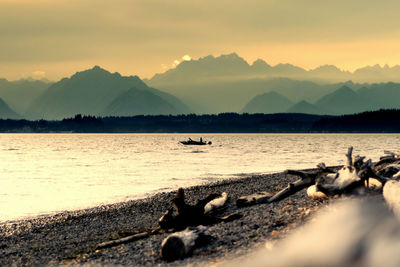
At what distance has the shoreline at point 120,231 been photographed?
43.8 feet

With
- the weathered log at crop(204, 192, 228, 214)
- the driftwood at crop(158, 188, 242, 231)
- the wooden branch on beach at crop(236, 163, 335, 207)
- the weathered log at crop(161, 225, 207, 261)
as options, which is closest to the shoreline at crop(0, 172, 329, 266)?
the weathered log at crop(161, 225, 207, 261)

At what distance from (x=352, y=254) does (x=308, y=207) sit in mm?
5260

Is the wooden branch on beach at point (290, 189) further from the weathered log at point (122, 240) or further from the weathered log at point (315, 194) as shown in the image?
the weathered log at point (122, 240)

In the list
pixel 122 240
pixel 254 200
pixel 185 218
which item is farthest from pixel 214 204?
pixel 122 240

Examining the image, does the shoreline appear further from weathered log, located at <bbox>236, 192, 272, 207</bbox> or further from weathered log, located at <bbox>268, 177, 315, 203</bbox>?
weathered log, located at <bbox>268, 177, 315, 203</bbox>

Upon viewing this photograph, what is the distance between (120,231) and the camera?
18.2 meters

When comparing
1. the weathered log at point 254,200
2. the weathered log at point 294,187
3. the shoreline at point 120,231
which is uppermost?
the weathered log at point 294,187

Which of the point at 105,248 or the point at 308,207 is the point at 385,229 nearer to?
the point at 308,207

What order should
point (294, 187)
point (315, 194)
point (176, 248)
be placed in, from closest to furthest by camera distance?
point (176, 248) → point (315, 194) → point (294, 187)

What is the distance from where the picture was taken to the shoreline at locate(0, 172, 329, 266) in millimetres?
13359

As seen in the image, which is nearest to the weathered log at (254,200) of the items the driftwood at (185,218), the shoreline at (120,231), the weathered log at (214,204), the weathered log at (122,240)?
the shoreline at (120,231)

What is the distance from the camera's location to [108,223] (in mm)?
21547

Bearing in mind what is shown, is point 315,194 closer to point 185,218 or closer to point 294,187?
point 294,187

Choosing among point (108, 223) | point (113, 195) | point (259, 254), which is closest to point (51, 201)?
point (113, 195)
